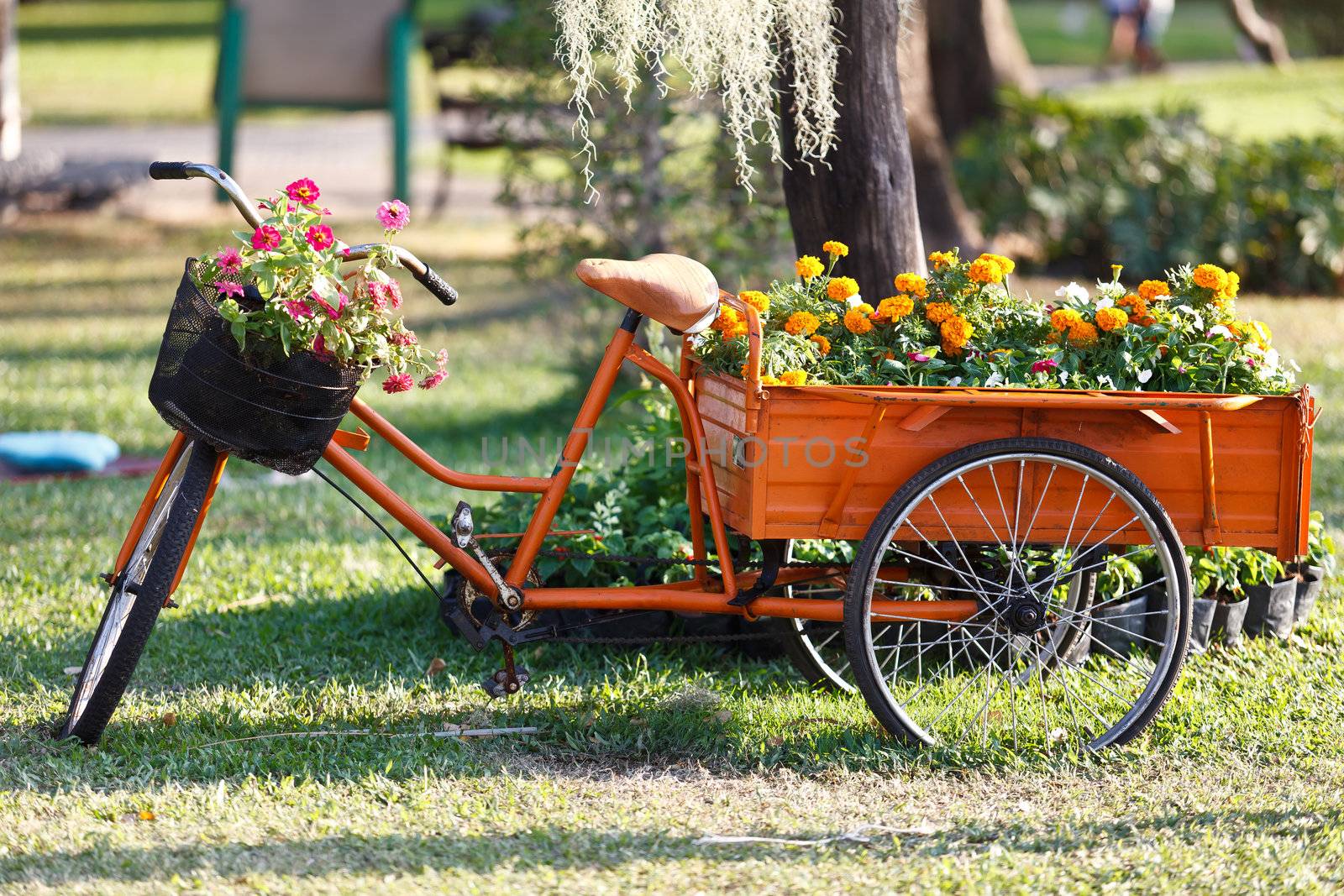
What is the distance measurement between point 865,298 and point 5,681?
2.71 meters

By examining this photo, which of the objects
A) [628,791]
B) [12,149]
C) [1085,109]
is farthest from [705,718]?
[12,149]

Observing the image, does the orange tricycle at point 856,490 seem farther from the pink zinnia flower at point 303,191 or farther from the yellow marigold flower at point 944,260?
the yellow marigold flower at point 944,260

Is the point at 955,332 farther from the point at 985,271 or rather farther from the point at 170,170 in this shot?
the point at 170,170

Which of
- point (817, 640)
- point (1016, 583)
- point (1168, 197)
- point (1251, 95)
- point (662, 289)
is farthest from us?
point (1251, 95)

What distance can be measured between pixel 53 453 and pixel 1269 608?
488 centimetres

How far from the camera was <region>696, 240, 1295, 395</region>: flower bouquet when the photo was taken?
146 inches

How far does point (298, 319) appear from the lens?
3.21 meters

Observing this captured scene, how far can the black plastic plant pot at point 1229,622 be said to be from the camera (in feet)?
13.9

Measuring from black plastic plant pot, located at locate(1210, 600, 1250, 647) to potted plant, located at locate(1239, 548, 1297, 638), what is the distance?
0.07m

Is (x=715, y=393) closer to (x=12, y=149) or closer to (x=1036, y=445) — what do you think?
(x=1036, y=445)

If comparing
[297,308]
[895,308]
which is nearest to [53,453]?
[297,308]

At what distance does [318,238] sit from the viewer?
3.30 m

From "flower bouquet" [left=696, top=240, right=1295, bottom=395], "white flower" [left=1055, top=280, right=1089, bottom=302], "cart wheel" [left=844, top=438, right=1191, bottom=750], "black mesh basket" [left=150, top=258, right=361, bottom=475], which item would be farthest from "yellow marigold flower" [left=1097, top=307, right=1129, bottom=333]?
"black mesh basket" [left=150, top=258, right=361, bottom=475]

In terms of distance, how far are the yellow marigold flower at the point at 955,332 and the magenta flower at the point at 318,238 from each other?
60.5 inches
